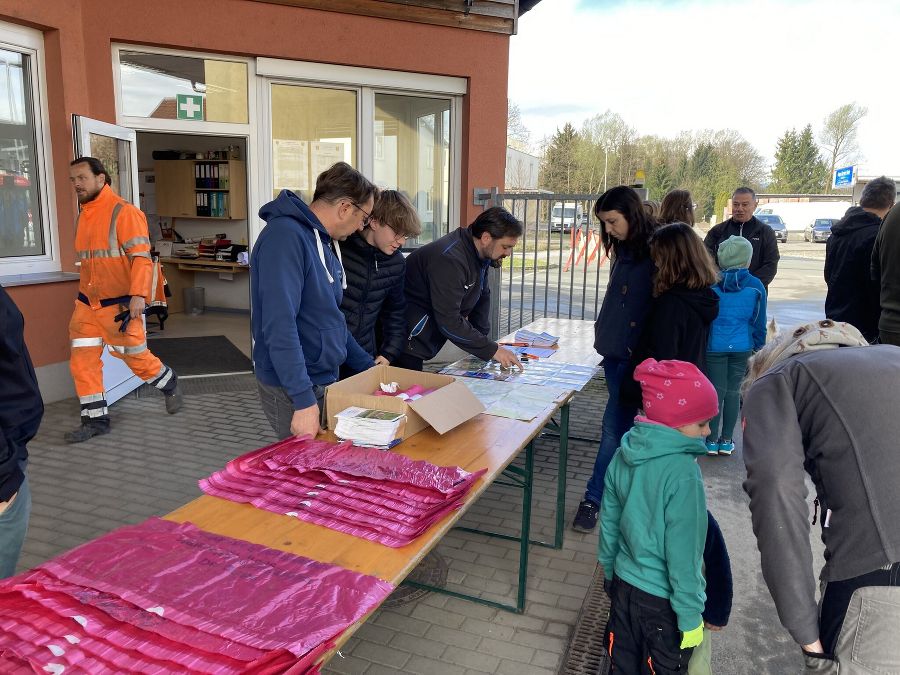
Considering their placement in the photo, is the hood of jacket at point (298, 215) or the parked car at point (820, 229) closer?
the hood of jacket at point (298, 215)

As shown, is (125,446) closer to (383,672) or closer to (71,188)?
(71,188)

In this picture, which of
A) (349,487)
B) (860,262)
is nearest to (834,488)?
(349,487)

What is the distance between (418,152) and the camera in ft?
25.6

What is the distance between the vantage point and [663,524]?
1999mm

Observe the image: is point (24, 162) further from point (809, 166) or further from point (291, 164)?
point (809, 166)

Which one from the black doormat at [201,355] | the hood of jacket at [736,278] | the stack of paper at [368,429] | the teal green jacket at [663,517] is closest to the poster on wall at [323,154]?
the black doormat at [201,355]

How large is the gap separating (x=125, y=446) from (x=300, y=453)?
339 cm

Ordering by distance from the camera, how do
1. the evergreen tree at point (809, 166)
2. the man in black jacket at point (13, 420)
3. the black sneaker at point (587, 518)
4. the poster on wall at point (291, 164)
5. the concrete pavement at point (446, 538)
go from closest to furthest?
1. the man in black jacket at point (13, 420)
2. the concrete pavement at point (446, 538)
3. the black sneaker at point (587, 518)
4. the poster on wall at point (291, 164)
5. the evergreen tree at point (809, 166)

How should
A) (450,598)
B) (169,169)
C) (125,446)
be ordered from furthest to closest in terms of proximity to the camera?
(169,169)
(125,446)
(450,598)

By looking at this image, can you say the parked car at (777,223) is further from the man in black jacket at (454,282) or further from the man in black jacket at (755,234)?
the man in black jacket at (454,282)

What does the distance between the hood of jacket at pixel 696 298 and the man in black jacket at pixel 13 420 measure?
2608 mm

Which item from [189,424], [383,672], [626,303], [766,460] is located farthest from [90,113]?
[766,460]

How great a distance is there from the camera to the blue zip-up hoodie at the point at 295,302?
8.02ft

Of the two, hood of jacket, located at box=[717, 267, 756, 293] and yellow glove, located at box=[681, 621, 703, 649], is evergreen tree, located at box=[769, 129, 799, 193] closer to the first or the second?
hood of jacket, located at box=[717, 267, 756, 293]
